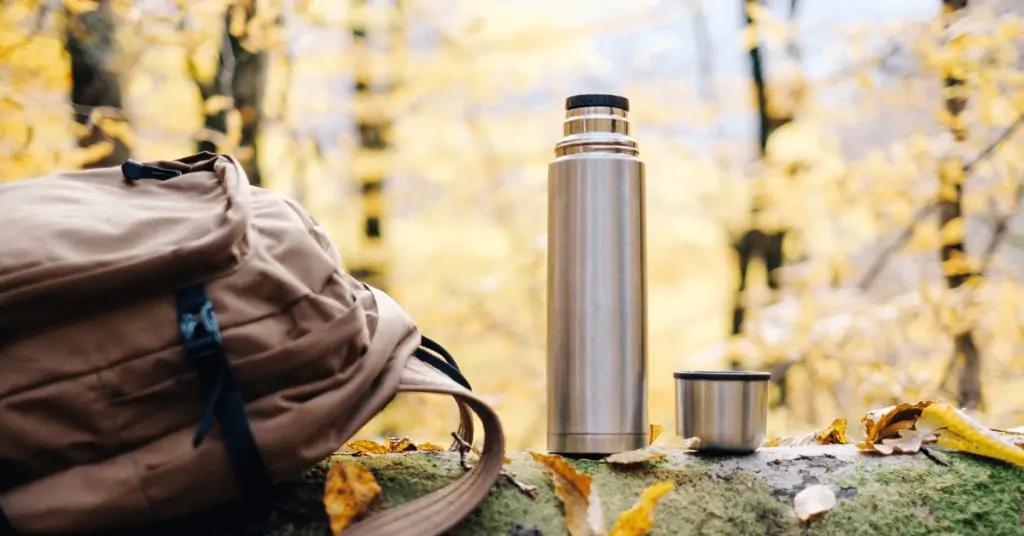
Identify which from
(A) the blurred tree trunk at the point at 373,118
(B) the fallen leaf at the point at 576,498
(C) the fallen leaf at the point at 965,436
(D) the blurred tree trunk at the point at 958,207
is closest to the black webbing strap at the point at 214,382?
(B) the fallen leaf at the point at 576,498

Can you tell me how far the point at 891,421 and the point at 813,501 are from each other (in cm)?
29

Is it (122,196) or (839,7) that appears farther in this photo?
(839,7)

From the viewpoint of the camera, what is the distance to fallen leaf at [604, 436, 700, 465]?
1.14 meters

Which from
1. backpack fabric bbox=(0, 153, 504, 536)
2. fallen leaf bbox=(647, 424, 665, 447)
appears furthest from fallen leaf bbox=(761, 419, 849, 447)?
backpack fabric bbox=(0, 153, 504, 536)

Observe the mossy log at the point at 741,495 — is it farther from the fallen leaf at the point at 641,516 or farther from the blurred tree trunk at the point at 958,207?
the blurred tree trunk at the point at 958,207

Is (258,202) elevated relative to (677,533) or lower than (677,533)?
elevated

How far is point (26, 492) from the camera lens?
2.66 ft

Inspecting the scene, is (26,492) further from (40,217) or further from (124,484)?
(40,217)

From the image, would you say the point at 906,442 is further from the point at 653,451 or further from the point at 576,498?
the point at 576,498

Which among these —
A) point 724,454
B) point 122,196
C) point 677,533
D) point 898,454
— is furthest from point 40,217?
point 898,454

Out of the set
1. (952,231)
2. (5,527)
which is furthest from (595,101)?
(952,231)

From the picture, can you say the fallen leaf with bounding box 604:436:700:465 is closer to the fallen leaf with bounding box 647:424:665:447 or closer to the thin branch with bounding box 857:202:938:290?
the fallen leaf with bounding box 647:424:665:447

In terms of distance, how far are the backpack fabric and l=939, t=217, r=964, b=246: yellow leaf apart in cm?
321

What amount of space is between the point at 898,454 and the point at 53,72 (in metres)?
3.11
